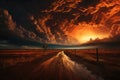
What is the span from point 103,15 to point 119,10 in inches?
235

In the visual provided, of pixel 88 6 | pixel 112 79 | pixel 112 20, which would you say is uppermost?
pixel 88 6

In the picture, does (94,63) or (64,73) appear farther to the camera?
(94,63)

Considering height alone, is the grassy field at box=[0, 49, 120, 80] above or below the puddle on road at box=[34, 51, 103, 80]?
below

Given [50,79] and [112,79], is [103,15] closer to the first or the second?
[112,79]

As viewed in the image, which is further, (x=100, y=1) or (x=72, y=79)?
(x=100, y=1)

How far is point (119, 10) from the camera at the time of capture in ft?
110

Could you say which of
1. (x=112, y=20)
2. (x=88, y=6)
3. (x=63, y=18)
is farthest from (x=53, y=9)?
(x=112, y=20)

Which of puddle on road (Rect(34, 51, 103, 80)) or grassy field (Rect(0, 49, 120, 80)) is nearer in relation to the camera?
puddle on road (Rect(34, 51, 103, 80))

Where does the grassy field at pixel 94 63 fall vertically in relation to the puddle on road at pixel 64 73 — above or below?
below

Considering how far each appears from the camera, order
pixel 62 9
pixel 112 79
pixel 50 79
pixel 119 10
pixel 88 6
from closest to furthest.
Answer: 1. pixel 50 79
2. pixel 112 79
3. pixel 119 10
4. pixel 88 6
5. pixel 62 9

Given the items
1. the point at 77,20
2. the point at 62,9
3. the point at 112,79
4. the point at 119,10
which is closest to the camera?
the point at 112,79

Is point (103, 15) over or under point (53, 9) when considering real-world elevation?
under

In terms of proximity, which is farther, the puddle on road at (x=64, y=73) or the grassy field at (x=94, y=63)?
the grassy field at (x=94, y=63)

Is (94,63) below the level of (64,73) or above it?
below
